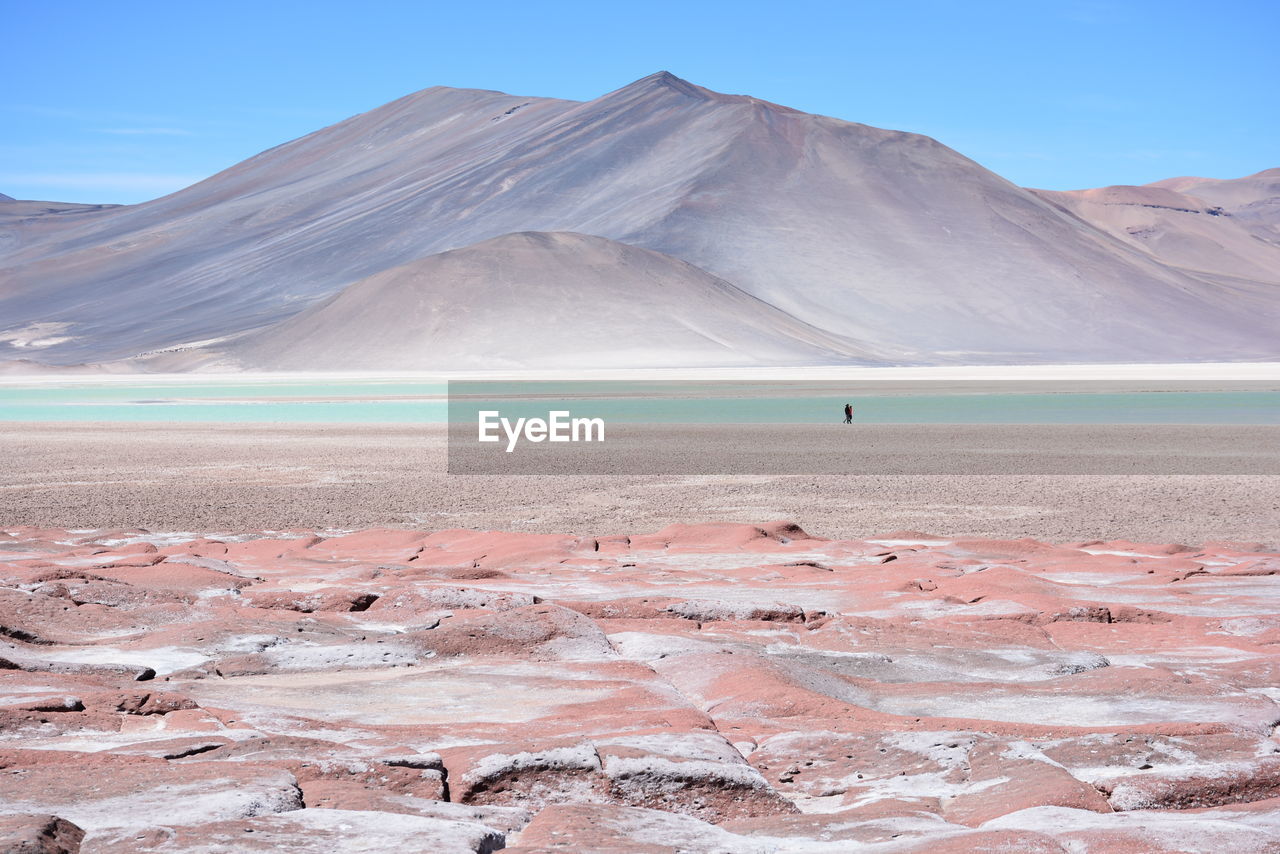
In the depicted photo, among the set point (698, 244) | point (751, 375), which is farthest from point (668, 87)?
point (751, 375)

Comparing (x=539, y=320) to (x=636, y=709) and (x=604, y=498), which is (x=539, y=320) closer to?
(x=604, y=498)

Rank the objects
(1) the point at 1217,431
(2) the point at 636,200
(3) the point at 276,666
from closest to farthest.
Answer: (3) the point at 276,666
(1) the point at 1217,431
(2) the point at 636,200

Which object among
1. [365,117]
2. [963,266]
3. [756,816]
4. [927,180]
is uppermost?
[365,117]

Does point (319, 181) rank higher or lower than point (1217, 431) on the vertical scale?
higher

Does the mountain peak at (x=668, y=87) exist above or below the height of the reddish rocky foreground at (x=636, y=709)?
above

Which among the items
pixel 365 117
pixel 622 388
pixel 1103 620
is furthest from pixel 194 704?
pixel 365 117

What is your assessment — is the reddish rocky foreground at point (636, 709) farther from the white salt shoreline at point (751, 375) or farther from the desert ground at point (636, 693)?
the white salt shoreline at point (751, 375)

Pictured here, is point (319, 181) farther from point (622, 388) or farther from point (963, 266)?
point (622, 388)

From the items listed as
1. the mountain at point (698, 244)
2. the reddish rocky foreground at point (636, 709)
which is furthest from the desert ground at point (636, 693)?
the mountain at point (698, 244)
